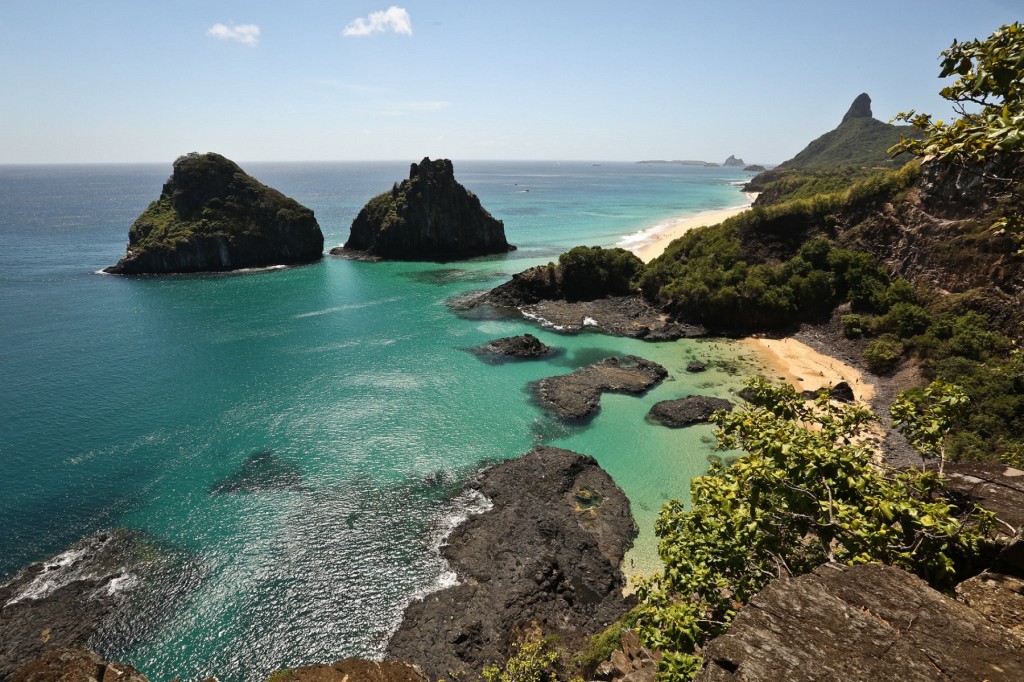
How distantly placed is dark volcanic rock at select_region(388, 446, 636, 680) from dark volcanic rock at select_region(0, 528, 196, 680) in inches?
558

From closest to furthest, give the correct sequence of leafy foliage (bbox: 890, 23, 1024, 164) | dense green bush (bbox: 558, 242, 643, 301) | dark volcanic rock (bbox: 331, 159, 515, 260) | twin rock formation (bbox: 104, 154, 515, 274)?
leafy foliage (bbox: 890, 23, 1024, 164) < dense green bush (bbox: 558, 242, 643, 301) < twin rock formation (bbox: 104, 154, 515, 274) < dark volcanic rock (bbox: 331, 159, 515, 260)

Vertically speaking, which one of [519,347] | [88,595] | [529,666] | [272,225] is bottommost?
[88,595]

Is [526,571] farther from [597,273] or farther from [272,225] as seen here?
[272,225]

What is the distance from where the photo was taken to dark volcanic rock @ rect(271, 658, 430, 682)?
13.9 meters

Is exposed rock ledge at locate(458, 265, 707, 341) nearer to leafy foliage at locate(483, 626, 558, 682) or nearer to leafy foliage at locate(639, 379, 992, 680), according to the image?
leafy foliage at locate(483, 626, 558, 682)

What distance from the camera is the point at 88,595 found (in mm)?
26469

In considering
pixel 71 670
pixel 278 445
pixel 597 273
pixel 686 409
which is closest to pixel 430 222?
pixel 597 273

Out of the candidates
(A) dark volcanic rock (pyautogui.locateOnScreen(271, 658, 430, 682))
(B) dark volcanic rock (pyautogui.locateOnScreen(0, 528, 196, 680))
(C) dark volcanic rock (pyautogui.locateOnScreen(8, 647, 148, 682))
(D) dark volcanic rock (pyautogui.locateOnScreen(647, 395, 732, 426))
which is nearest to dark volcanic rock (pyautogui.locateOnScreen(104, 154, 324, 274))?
(B) dark volcanic rock (pyautogui.locateOnScreen(0, 528, 196, 680))

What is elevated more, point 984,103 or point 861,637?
point 984,103

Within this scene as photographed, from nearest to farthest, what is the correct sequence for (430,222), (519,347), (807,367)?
(807,367) < (519,347) < (430,222)

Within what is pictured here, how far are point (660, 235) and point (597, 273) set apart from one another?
66587 mm

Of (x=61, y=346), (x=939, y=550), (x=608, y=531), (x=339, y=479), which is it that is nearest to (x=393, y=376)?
(x=339, y=479)

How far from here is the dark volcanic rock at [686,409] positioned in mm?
43312

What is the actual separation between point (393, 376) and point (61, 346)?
43.6 metres
